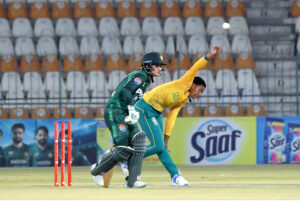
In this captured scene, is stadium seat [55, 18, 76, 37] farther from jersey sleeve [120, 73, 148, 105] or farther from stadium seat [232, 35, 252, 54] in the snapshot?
jersey sleeve [120, 73, 148, 105]

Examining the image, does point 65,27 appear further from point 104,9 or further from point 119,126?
point 119,126

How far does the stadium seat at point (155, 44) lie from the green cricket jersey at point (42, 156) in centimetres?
467

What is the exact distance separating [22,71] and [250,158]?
701 centimetres

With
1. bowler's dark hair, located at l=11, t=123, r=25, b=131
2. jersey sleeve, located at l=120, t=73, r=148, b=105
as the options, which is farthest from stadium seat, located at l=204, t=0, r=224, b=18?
jersey sleeve, located at l=120, t=73, r=148, b=105

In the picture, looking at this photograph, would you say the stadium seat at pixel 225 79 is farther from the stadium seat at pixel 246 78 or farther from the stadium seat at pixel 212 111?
the stadium seat at pixel 212 111

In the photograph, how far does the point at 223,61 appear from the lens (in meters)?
20.6

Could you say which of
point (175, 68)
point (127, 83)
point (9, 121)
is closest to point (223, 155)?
point (175, 68)

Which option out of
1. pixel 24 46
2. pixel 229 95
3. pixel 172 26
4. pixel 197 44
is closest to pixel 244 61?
pixel 197 44

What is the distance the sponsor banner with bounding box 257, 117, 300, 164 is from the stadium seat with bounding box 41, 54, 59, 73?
20.3 feet

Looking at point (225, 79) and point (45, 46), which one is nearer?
point (225, 79)

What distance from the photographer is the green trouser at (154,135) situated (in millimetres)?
10383

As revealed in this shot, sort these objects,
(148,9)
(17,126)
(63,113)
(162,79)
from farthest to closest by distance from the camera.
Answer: (148,9)
(162,79)
(63,113)
(17,126)

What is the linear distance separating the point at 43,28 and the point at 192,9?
14.7ft

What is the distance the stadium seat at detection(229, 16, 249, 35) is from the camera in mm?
21969
